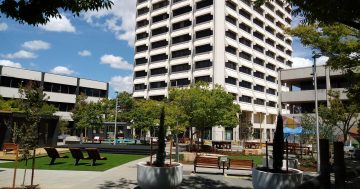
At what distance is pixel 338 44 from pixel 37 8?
470 inches

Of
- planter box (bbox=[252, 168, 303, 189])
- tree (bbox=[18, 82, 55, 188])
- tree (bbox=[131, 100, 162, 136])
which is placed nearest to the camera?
planter box (bbox=[252, 168, 303, 189])

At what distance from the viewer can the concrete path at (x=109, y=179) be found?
1298 centimetres

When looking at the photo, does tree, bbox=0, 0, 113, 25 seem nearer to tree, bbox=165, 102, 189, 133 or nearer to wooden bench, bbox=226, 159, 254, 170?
wooden bench, bbox=226, 159, 254, 170

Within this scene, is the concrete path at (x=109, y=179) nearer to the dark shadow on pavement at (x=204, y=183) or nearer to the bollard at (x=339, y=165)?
the dark shadow on pavement at (x=204, y=183)

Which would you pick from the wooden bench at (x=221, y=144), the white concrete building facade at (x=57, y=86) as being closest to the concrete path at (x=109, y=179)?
the wooden bench at (x=221, y=144)

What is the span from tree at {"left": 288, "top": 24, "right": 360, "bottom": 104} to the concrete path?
20.1ft

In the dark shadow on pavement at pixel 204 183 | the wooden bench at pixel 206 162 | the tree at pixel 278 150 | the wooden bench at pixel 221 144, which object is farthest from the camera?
the wooden bench at pixel 221 144

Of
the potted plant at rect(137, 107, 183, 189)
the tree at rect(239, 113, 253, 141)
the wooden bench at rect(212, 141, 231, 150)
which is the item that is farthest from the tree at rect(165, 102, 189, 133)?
the tree at rect(239, 113, 253, 141)

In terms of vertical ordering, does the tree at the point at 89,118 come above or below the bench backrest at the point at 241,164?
above

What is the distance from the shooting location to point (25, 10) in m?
7.93

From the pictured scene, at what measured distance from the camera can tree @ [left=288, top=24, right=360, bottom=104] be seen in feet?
44.7

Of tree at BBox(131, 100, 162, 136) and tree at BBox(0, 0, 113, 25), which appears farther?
tree at BBox(131, 100, 162, 136)

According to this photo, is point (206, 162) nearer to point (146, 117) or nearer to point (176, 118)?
point (176, 118)

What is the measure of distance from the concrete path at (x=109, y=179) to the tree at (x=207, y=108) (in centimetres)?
1497
